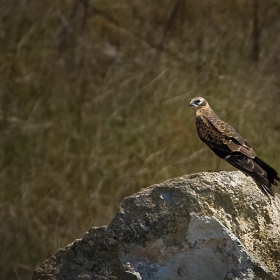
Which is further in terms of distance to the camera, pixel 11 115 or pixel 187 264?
pixel 11 115

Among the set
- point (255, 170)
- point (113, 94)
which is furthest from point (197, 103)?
point (255, 170)

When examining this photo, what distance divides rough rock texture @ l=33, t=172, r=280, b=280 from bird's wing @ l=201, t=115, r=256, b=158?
44 cm

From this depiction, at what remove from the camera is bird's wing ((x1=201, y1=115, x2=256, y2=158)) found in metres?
5.22

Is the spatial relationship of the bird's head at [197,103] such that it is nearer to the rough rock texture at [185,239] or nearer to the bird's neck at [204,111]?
the bird's neck at [204,111]

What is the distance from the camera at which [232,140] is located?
5316mm

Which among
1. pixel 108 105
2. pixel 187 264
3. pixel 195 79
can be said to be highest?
pixel 195 79

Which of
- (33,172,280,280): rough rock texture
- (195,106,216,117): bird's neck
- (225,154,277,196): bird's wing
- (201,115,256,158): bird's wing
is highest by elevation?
(195,106,216,117): bird's neck

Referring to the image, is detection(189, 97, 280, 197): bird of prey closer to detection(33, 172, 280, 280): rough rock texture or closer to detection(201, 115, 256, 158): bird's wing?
detection(201, 115, 256, 158): bird's wing

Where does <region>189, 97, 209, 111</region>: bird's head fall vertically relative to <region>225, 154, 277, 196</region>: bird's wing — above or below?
above

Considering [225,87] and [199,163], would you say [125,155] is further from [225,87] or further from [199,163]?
[225,87]

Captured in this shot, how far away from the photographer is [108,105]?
6141mm

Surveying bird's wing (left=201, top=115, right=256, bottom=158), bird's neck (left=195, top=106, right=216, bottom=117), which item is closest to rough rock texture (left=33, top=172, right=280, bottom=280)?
bird's wing (left=201, top=115, right=256, bottom=158)

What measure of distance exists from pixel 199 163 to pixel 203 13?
1.19 meters

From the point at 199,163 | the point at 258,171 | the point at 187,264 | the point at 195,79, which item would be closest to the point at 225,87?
the point at 195,79
